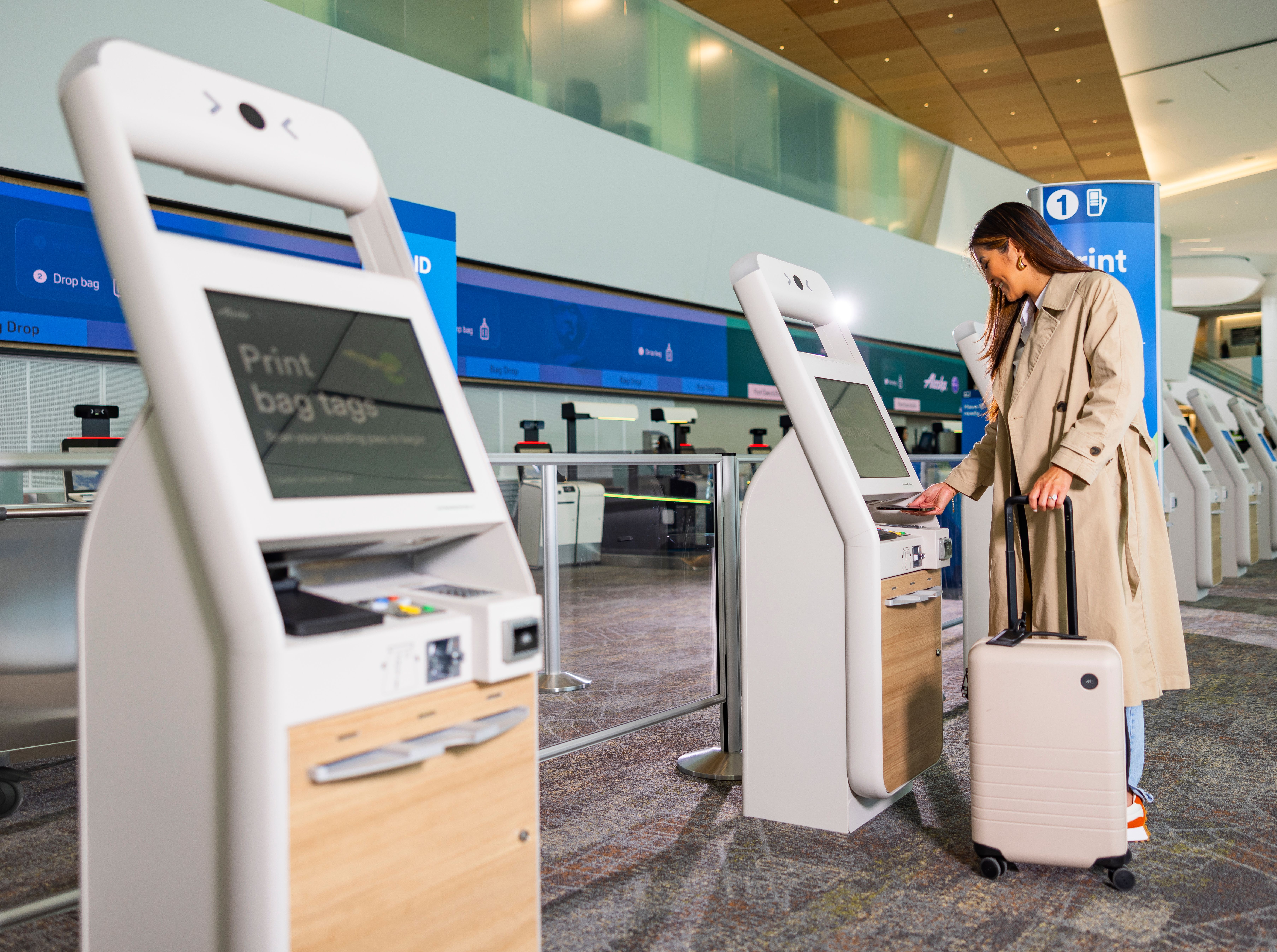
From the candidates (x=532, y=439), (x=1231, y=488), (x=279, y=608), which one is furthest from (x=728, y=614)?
(x=1231, y=488)

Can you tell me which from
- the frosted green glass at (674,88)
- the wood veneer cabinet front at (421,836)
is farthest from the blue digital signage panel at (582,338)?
the wood veneer cabinet front at (421,836)

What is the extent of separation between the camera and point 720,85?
8898 millimetres

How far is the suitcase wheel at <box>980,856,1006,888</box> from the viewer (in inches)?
83.3

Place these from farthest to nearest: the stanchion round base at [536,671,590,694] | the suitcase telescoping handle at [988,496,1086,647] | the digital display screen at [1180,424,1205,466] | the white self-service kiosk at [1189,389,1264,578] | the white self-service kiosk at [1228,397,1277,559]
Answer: the white self-service kiosk at [1228,397,1277,559] → the white self-service kiosk at [1189,389,1264,578] → the digital display screen at [1180,424,1205,466] → the stanchion round base at [536,671,590,694] → the suitcase telescoping handle at [988,496,1086,647]

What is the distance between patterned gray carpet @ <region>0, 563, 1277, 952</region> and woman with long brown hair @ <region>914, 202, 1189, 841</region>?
0.88 feet

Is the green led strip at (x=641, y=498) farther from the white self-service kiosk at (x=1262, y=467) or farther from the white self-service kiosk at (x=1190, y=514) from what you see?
the white self-service kiosk at (x=1262, y=467)

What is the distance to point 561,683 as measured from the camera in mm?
4074

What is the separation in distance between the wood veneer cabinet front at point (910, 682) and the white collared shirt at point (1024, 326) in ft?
2.00

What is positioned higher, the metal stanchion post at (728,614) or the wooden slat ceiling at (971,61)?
the wooden slat ceiling at (971,61)

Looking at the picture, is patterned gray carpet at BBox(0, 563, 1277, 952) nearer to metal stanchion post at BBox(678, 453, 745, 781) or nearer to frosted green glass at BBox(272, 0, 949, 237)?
metal stanchion post at BBox(678, 453, 745, 781)

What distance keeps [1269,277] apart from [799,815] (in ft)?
80.6

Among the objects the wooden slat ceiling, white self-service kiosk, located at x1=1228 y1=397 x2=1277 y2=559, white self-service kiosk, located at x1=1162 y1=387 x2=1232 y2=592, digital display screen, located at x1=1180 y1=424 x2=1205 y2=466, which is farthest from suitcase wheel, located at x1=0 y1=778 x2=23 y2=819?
white self-service kiosk, located at x1=1228 y1=397 x2=1277 y2=559

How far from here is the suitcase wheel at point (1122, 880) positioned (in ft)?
6.64

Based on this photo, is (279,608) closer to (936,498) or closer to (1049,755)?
(1049,755)
